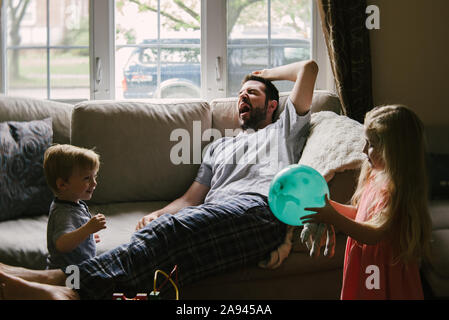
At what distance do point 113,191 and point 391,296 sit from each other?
1.49 meters

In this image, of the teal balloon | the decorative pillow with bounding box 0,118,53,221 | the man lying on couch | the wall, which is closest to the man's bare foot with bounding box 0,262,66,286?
the man lying on couch

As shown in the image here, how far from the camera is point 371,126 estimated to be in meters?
1.47

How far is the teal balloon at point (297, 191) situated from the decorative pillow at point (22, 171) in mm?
1349

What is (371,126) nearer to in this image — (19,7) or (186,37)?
(186,37)

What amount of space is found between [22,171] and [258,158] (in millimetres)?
1093

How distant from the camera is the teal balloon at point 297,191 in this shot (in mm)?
1423

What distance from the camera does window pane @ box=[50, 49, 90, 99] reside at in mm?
3141

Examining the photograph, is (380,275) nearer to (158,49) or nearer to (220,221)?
(220,221)

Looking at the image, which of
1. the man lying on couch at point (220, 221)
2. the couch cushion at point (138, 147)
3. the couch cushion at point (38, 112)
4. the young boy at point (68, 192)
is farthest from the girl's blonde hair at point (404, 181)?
the couch cushion at point (38, 112)

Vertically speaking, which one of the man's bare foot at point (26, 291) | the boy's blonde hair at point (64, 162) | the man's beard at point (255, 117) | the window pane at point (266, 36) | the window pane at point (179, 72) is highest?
the window pane at point (266, 36)

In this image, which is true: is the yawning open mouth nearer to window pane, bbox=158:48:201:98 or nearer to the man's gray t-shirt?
the man's gray t-shirt

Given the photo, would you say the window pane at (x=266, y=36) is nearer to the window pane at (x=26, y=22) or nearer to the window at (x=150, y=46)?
the window at (x=150, y=46)

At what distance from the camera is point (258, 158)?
234 cm

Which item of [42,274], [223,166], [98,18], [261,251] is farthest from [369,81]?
[42,274]
